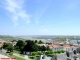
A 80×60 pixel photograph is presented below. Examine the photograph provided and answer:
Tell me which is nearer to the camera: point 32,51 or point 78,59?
point 78,59

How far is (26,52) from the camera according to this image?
4494 centimetres

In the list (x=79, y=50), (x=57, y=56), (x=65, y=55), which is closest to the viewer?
(x=57, y=56)

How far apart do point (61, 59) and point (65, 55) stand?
4.84ft

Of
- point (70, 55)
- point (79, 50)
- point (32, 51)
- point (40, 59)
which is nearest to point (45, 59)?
point (40, 59)

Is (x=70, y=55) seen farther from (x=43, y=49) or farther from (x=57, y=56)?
(x=43, y=49)

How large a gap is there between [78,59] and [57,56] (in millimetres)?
3039

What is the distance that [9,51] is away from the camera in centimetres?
4431

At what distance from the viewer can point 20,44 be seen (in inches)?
2046

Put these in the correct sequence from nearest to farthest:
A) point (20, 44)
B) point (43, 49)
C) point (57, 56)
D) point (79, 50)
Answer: point (57, 56) → point (79, 50) → point (43, 49) → point (20, 44)

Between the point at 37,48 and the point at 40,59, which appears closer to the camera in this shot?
the point at 40,59

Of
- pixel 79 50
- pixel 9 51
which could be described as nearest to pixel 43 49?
pixel 9 51

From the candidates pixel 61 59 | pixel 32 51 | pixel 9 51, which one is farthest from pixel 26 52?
pixel 61 59

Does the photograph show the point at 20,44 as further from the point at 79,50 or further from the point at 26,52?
the point at 79,50

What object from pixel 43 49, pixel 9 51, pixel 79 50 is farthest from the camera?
pixel 43 49
